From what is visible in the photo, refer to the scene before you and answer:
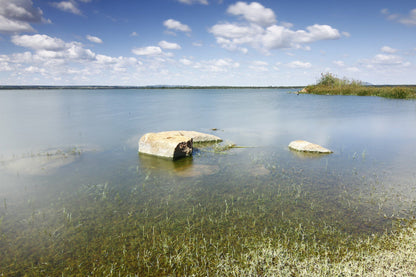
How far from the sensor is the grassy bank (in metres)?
74.2

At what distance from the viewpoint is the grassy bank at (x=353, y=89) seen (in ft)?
243

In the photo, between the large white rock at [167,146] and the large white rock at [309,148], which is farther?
Result: the large white rock at [309,148]

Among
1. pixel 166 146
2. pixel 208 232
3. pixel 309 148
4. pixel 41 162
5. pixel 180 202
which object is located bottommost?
pixel 208 232

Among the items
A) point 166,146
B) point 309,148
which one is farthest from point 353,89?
point 166,146

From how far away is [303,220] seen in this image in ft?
28.5

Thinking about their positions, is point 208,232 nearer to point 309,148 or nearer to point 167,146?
point 167,146

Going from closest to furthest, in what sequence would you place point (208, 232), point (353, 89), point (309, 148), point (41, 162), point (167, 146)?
point (208, 232) → point (41, 162) → point (167, 146) → point (309, 148) → point (353, 89)

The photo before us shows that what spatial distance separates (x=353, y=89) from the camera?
9581 centimetres

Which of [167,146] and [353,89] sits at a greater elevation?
[353,89]

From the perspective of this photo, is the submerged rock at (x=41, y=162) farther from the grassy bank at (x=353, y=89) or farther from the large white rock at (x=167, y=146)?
the grassy bank at (x=353, y=89)

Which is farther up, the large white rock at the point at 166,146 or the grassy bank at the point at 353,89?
the grassy bank at the point at 353,89

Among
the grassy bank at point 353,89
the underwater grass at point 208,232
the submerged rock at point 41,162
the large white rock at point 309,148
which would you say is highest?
the grassy bank at point 353,89

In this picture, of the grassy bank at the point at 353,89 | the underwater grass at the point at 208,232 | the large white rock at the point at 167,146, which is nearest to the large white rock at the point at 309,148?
the underwater grass at the point at 208,232

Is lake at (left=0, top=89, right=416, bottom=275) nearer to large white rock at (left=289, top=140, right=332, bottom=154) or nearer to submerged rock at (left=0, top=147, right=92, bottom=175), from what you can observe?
submerged rock at (left=0, top=147, right=92, bottom=175)
